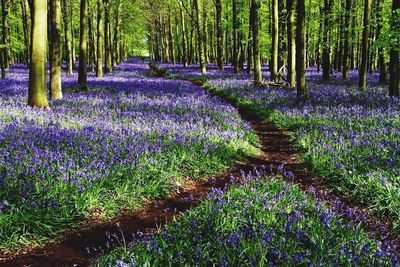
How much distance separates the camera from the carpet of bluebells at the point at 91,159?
5.65 m

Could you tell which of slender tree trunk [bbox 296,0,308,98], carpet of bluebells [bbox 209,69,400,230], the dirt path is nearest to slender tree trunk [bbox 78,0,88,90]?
carpet of bluebells [bbox 209,69,400,230]

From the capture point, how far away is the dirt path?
480 centimetres

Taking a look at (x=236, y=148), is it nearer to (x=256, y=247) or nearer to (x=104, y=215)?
(x=104, y=215)

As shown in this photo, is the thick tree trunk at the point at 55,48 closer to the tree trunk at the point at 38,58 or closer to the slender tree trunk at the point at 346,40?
the tree trunk at the point at 38,58

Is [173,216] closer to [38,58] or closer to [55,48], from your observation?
[38,58]

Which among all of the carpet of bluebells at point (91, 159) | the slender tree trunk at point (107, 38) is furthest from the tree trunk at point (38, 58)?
the slender tree trunk at point (107, 38)

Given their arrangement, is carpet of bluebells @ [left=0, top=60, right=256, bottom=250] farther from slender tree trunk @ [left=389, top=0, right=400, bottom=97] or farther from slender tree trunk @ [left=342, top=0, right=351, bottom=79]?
slender tree trunk @ [left=342, top=0, right=351, bottom=79]

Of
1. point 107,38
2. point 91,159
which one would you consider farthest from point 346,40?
point 91,159

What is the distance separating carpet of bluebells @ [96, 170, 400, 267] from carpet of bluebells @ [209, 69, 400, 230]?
1501 mm

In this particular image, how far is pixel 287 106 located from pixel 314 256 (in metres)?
12.6

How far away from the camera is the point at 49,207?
565 centimetres

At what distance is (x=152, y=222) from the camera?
241 inches

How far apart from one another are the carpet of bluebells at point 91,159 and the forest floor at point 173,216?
27cm

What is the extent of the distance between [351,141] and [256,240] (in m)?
6.16
